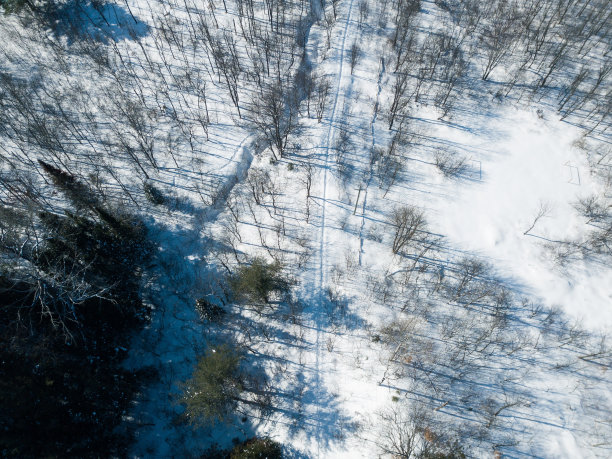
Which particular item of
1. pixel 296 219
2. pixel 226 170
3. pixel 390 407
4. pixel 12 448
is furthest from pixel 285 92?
pixel 12 448

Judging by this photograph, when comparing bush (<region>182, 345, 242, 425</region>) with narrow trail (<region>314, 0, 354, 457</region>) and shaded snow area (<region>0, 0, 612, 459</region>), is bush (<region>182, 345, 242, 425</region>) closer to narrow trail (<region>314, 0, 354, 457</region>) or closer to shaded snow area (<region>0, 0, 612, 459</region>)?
shaded snow area (<region>0, 0, 612, 459</region>)

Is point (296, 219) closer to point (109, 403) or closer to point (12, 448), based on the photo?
point (109, 403)

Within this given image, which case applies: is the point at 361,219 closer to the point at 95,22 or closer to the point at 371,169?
the point at 371,169

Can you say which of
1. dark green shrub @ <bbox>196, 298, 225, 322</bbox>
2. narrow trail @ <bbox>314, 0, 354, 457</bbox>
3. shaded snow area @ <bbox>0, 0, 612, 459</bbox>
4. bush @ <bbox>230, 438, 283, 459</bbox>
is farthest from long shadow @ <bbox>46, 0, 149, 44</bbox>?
bush @ <bbox>230, 438, 283, 459</bbox>

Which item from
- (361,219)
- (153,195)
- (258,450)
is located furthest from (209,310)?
(361,219)

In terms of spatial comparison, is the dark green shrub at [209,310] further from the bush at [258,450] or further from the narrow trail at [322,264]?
the bush at [258,450]

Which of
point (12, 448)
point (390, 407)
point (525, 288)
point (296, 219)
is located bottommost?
point (12, 448)
